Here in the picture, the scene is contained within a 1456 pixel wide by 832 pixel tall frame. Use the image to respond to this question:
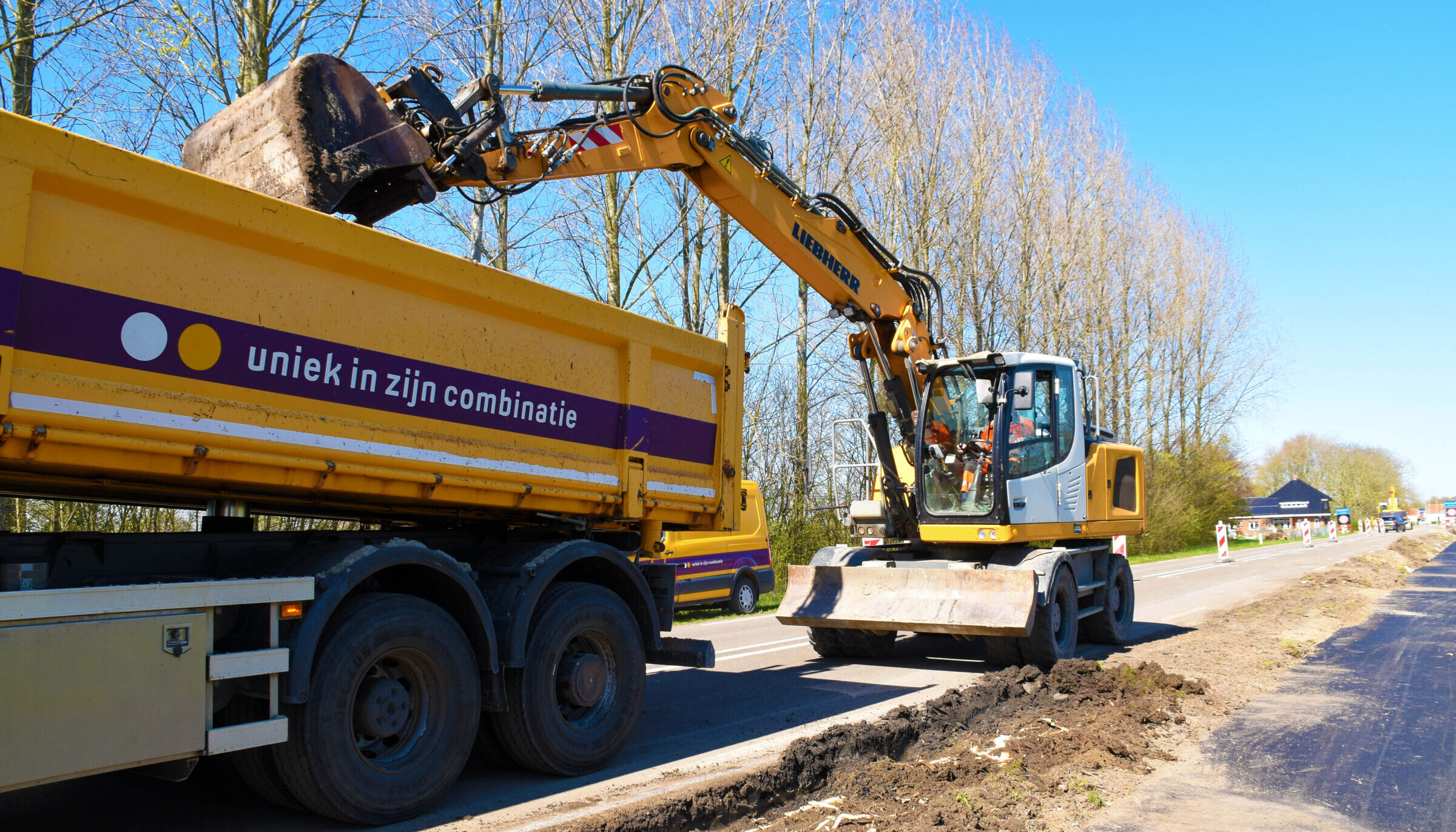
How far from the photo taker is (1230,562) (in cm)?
2920

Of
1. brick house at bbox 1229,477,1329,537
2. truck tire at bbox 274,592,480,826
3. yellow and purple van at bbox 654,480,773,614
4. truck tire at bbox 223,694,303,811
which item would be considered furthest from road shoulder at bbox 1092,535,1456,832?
brick house at bbox 1229,477,1329,537

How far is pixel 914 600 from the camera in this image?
9008 millimetres

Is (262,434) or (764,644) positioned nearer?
(262,434)

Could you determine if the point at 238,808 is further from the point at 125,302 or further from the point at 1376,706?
the point at 1376,706

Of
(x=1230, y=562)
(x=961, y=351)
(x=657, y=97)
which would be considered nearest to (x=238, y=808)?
(x=657, y=97)

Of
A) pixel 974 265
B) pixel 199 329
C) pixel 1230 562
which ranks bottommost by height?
Answer: pixel 1230 562

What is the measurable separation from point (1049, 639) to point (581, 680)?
5.12 m

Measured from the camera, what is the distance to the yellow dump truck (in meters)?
3.54

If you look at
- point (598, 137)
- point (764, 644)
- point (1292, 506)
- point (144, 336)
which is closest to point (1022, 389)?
point (764, 644)

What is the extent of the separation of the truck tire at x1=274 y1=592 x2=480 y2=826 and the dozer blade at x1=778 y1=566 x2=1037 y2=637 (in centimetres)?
492

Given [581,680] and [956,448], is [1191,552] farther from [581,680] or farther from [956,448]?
[581,680]

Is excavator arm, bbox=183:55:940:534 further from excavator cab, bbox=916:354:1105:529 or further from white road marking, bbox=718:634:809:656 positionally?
white road marking, bbox=718:634:809:656

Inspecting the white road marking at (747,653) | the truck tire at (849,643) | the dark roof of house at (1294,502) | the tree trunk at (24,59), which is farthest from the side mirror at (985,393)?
the dark roof of house at (1294,502)

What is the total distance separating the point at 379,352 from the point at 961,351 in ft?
81.3
